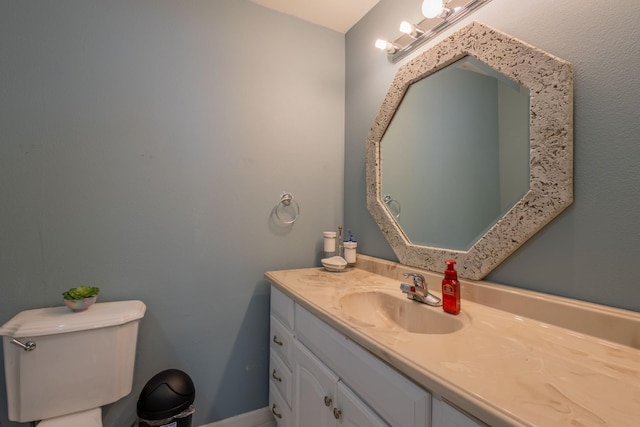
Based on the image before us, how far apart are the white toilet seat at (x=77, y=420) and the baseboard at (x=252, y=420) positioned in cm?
56

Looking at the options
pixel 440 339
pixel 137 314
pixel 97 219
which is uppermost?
pixel 97 219

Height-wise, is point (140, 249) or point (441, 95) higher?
point (441, 95)

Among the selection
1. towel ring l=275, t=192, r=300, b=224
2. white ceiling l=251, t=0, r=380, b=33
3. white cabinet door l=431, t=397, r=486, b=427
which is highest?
white ceiling l=251, t=0, r=380, b=33

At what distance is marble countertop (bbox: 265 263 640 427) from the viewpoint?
450 mm

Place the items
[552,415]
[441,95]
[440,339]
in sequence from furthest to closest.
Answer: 1. [441,95]
2. [440,339]
3. [552,415]

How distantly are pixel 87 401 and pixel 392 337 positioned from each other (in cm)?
120

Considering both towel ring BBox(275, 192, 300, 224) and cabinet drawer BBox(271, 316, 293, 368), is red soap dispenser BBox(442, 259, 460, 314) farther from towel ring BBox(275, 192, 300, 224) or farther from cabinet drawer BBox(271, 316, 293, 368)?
towel ring BBox(275, 192, 300, 224)

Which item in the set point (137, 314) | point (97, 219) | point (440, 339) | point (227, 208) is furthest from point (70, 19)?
point (440, 339)

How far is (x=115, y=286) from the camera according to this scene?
4.16 ft

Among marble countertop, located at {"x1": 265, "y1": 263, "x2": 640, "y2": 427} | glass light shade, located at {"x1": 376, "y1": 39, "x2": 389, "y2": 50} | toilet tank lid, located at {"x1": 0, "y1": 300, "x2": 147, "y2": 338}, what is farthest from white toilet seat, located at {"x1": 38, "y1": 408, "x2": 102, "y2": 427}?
→ glass light shade, located at {"x1": 376, "y1": 39, "x2": 389, "y2": 50}

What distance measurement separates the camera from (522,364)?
59 cm

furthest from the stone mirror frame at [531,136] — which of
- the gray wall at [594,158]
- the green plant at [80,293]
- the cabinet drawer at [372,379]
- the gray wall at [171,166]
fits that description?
the green plant at [80,293]

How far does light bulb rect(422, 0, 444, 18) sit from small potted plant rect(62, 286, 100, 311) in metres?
1.77

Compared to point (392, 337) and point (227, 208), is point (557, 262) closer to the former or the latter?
point (392, 337)
